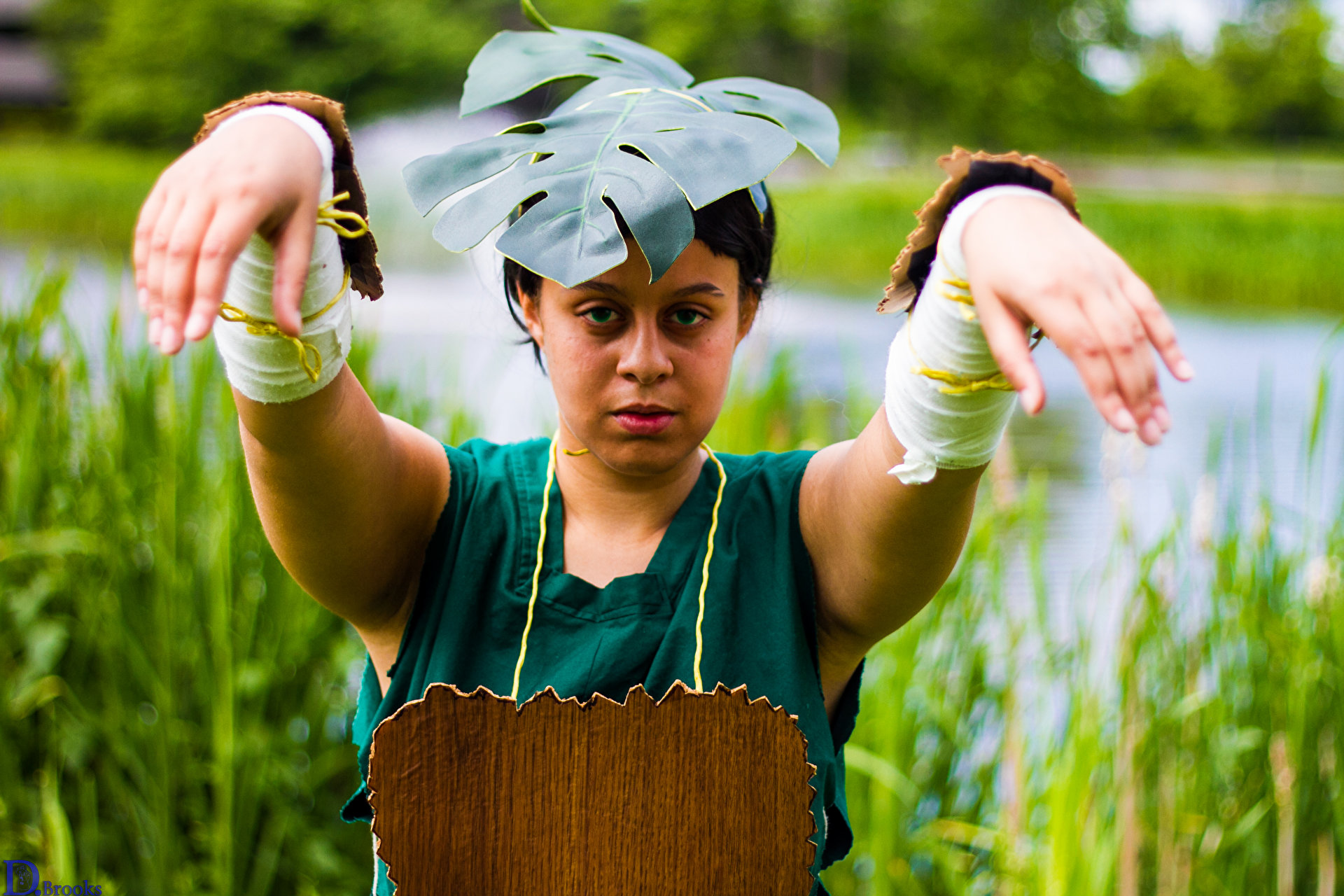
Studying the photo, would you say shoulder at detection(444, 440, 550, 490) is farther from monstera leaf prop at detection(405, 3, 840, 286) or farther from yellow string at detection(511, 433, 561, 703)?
monstera leaf prop at detection(405, 3, 840, 286)

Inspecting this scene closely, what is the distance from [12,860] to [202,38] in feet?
88.6

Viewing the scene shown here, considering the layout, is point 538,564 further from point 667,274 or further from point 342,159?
point 342,159

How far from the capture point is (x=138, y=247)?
0.64 metres

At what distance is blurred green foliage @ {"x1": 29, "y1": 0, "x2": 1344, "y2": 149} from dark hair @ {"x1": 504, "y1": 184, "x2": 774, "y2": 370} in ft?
75.7

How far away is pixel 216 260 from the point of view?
615 mm

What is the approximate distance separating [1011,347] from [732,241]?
39 centimetres

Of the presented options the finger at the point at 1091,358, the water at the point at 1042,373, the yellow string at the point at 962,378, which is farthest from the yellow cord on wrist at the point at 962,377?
the water at the point at 1042,373

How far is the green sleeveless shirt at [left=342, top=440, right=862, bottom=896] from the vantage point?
962 millimetres

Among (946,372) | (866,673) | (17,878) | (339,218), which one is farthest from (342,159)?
(866,673)

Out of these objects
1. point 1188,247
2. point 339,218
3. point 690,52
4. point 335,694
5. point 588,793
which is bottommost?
point 588,793

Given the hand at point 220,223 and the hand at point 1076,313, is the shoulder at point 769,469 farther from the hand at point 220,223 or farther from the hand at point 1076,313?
the hand at point 220,223

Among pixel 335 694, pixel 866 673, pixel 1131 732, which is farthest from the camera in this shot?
pixel 866 673

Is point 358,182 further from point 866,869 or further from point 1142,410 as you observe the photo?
point 866,869

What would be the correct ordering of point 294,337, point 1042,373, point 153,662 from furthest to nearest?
point 1042,373 < point 153,662 < point 294,337
